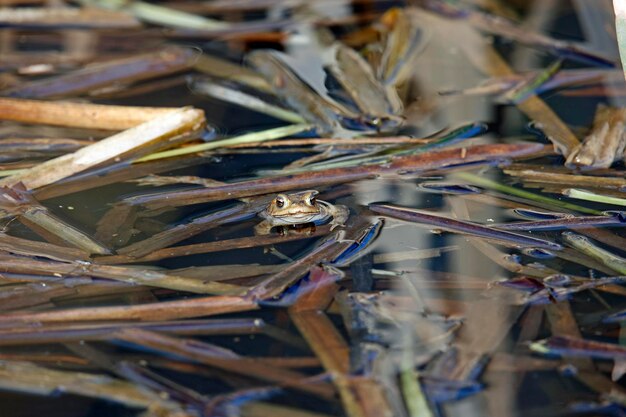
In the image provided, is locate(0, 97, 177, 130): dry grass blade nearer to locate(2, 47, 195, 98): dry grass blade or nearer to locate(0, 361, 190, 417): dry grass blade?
locate(2, 47, 195, 98): dry grass blade

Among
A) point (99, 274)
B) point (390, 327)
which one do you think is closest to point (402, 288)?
point (390, 327)

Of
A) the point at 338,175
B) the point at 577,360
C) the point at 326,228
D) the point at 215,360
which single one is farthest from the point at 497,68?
the point at 215,360

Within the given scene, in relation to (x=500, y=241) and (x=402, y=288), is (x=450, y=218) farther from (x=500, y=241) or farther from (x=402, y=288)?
(x=402, y=288)

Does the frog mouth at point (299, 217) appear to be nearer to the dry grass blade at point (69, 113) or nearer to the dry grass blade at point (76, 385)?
the dry grass blade at point (76, 385)

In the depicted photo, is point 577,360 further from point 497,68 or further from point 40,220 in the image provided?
point 497,68

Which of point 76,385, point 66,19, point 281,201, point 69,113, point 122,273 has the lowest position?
point 76,385

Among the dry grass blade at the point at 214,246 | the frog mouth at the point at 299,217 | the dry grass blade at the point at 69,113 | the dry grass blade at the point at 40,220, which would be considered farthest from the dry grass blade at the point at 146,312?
the dry grass blade at the point at 69,113
